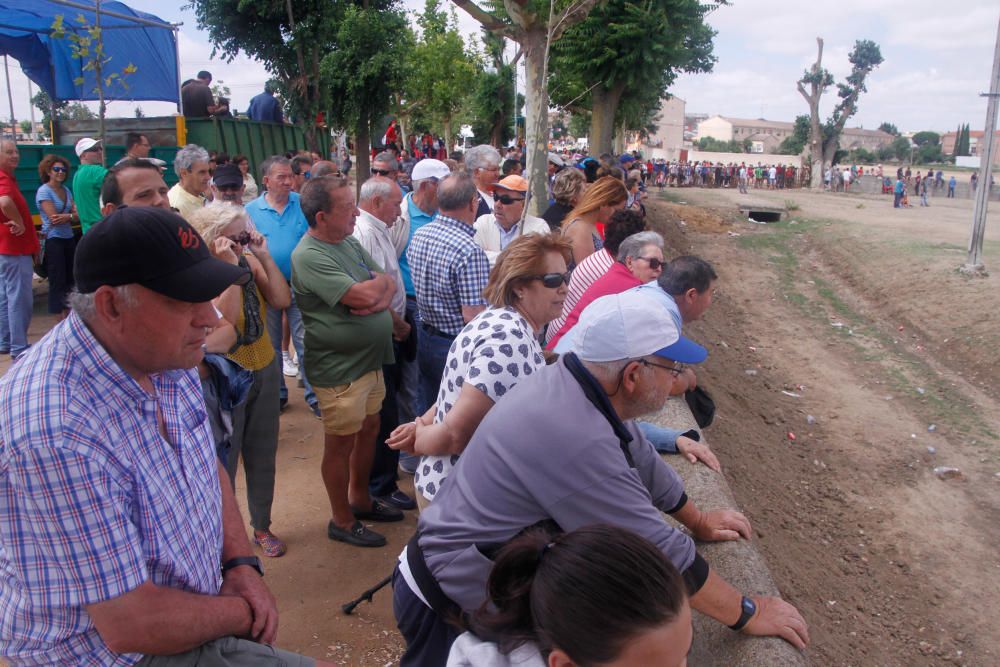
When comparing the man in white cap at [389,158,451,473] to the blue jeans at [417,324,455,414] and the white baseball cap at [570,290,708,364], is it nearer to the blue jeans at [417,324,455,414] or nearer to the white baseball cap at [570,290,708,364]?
the blue jeans at [417,324,455,414]

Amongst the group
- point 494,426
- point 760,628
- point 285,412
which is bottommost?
point 285,412

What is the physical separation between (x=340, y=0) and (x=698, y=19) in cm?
1020

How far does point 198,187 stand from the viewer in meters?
5.77

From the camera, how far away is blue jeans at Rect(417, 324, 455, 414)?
14.5ft

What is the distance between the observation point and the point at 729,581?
9.50 ft

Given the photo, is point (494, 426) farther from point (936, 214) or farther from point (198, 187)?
point (936, 214)

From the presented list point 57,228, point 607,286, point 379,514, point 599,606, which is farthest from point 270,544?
point 57,228

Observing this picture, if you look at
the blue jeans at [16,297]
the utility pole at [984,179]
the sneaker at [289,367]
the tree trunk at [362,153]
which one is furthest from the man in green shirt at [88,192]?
the utility pole at [984,179]

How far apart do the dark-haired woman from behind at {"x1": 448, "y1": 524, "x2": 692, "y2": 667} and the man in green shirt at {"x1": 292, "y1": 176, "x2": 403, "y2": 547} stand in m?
2.54

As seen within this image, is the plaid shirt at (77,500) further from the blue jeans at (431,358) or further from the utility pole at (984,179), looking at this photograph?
the utility pole at (984,179)

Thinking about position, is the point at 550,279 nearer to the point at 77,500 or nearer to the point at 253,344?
the point at 253,344

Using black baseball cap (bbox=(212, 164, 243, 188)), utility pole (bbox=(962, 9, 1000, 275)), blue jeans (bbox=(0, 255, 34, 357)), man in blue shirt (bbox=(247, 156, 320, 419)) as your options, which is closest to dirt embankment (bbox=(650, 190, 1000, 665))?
utility pole (bbox=(962, 9, 1000, 275))

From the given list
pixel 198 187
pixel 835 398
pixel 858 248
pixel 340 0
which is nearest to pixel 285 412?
pixel 198 187

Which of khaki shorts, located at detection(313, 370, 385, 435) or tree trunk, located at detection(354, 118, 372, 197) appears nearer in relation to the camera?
khaki shorts, located at detection(313, 370, 385, 435)
